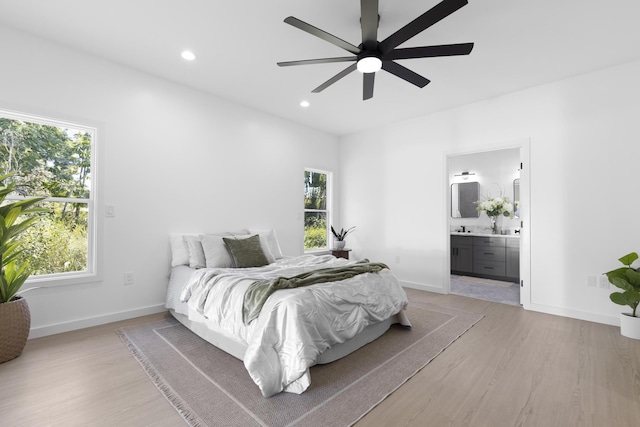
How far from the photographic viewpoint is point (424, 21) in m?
1.90

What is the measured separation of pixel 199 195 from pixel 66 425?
267 cm

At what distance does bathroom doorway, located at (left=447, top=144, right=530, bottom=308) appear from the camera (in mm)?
5203

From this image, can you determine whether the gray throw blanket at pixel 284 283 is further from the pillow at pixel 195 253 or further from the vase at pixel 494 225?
the vase at pixel 494 225

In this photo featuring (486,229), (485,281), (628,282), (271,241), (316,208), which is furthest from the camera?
(486,229)

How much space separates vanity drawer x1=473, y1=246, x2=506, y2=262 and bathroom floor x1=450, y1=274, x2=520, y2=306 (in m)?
0.41

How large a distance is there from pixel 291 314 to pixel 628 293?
3223 millimetres

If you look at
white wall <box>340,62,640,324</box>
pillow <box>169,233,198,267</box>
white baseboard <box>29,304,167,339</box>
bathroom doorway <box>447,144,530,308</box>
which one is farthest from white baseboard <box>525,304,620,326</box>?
white baseboard <box>29,304,167,339</box>

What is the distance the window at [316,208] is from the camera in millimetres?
5535

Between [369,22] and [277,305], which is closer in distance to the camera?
[369,22]

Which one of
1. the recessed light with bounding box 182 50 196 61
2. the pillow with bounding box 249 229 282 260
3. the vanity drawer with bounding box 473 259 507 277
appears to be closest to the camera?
the recessed light with bounding box 182 50 196 61

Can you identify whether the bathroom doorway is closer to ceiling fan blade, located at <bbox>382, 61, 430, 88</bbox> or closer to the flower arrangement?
the flower arrangement

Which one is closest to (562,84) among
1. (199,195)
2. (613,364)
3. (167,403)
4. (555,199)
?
(555,199)

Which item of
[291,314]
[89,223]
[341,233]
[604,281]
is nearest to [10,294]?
[89,223]

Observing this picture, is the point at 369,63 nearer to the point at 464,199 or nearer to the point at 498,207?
the point at 498,207
